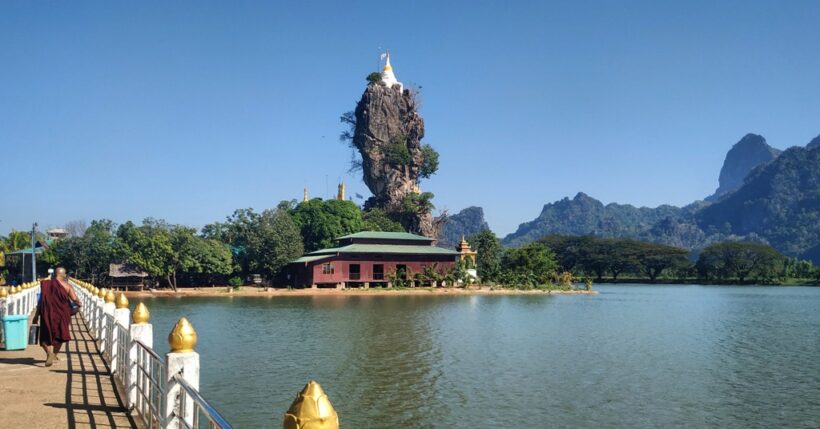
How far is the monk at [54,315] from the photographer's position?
10.4 metres

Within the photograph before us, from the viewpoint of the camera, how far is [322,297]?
162 feet

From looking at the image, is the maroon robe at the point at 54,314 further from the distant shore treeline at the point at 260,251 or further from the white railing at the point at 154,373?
the distant shore treeline at the point at 260,251

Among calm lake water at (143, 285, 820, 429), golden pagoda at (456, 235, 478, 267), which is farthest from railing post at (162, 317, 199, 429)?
golden pagoda at (456, 235, 478, 267)

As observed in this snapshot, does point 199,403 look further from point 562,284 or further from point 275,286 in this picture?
point 562,284

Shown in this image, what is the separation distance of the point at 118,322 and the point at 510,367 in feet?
41.5

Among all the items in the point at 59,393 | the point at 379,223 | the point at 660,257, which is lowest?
the point at 59,393

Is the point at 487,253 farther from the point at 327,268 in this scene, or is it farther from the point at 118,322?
the point at 118,322

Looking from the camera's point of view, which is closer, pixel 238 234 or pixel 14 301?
pixel 14 301

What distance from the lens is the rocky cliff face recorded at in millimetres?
81312

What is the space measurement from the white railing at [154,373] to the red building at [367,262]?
44.0 meters

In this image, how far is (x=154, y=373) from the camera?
6.70m

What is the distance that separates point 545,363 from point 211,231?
153 feet

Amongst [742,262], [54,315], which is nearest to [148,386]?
[54,315]

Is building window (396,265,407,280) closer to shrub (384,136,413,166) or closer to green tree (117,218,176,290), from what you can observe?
green tree (117,218,176,290)
